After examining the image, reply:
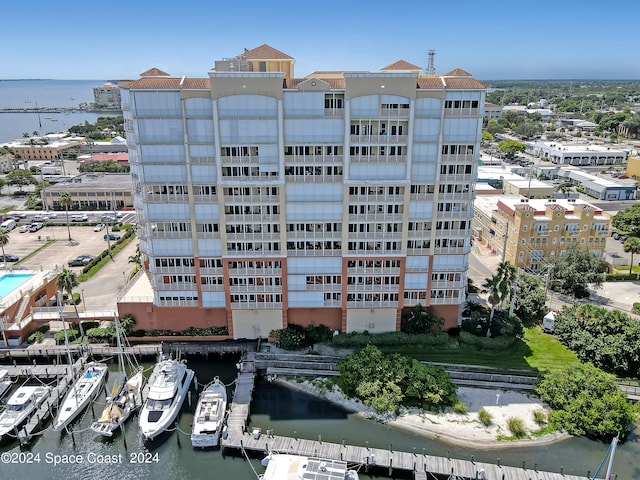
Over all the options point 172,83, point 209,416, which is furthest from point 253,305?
point 172,83

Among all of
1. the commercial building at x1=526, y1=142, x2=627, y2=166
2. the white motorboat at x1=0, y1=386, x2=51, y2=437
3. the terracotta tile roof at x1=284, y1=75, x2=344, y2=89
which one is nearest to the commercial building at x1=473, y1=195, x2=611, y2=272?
the terracotta tile roof at x1=284, y1=75, x2=344, y2=89

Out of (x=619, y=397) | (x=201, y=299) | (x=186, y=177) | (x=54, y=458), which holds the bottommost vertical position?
(x=54, y=458)

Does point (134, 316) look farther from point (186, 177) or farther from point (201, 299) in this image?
point (186, 177)

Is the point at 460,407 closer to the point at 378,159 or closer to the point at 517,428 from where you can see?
the point at 517,428

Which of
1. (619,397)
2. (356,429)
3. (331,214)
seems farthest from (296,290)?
(619,397)

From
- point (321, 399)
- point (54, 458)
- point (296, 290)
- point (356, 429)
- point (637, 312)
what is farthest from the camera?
point (637, 312)

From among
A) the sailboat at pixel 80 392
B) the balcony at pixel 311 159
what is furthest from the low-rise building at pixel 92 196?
the balcony at pixel 311 159

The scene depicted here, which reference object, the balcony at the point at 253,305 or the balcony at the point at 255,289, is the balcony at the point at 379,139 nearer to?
the balcony at the point at 255,289
